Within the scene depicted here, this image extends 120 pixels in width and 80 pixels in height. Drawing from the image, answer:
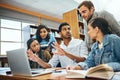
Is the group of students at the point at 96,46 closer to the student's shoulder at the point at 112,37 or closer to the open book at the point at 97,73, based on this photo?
the student's shoulder at the point at 112,37

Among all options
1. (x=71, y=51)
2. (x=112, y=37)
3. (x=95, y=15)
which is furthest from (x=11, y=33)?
(x=112, y=37)

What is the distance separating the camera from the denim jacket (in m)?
1.59

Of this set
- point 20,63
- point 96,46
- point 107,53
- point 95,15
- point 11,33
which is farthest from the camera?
point 11,33

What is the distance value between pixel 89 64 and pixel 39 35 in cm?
126

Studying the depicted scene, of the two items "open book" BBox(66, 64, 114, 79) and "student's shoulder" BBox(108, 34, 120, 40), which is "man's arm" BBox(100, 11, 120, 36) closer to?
"student's shoulder" BBox(108, 34, 120, 40)

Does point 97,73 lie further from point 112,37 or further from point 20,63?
point 112,37

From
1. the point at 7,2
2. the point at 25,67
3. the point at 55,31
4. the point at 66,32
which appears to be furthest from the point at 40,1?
the point at 25,67

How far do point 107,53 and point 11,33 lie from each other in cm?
412

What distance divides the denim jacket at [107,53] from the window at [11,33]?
11.6 ft

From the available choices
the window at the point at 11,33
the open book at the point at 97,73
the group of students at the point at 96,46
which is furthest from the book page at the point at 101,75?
the window at the point at 11,33

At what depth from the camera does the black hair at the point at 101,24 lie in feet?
5.80

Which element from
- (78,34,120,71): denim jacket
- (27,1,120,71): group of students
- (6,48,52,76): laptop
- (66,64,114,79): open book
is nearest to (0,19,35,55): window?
(27,1,120,71): group of students

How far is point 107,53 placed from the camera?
5.38ft

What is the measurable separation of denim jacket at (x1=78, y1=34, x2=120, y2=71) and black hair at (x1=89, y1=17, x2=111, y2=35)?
8 cm
